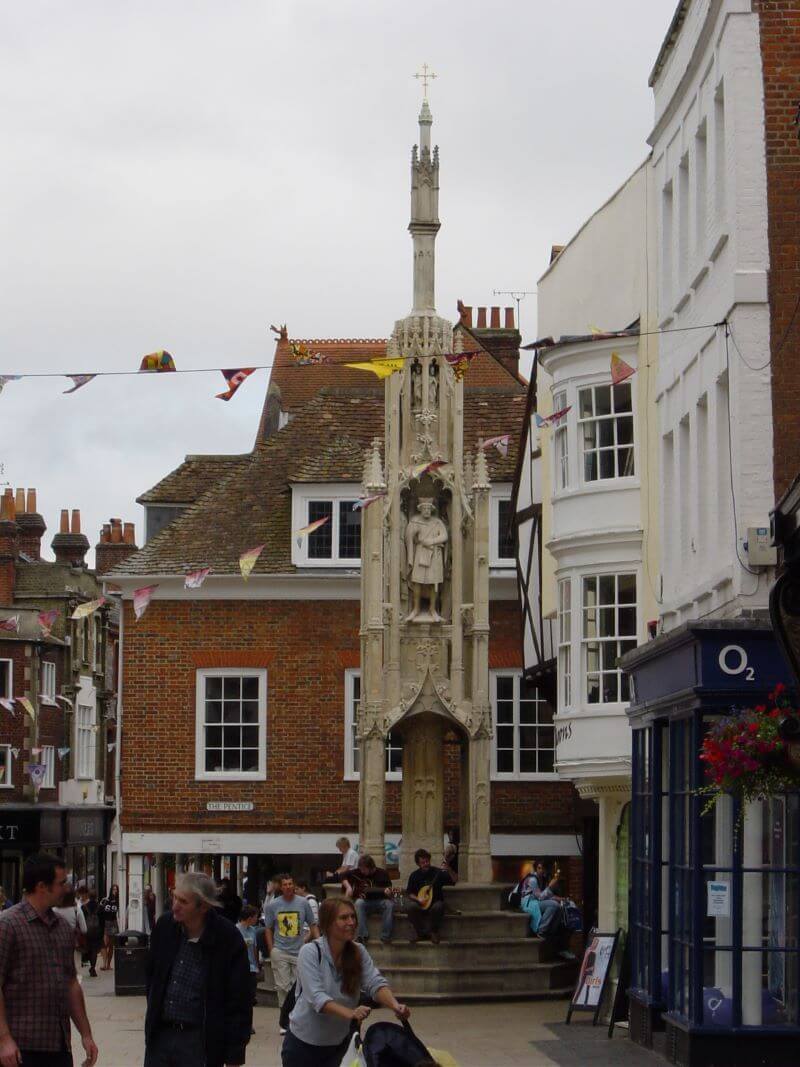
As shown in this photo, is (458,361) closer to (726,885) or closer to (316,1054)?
(726,885)

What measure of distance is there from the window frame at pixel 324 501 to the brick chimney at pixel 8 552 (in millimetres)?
24535

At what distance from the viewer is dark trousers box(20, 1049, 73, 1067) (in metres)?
9.54

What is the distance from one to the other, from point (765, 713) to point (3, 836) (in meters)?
42.7

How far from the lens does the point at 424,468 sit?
93.2ft

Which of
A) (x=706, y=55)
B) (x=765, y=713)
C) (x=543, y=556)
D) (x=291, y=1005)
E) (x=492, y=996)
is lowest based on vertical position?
(x=492, y=996)

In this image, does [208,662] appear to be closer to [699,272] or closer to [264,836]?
[264,836]

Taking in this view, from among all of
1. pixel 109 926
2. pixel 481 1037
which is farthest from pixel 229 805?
pixel 481 1037

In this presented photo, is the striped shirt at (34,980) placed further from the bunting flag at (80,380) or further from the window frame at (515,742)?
the window frame at (515,742)

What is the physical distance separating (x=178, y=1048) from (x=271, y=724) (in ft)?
85.7

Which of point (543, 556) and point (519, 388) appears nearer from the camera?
point (543, 556)

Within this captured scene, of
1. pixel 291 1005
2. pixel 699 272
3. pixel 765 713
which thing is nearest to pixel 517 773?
pixel 699 272

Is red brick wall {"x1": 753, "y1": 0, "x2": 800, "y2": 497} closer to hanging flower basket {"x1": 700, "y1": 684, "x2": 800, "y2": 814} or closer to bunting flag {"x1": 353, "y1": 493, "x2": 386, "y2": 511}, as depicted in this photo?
hanging flower basket {"x1": 700, "y1": 684, "x2": 800, "y2": 814}

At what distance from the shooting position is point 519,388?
3959cm

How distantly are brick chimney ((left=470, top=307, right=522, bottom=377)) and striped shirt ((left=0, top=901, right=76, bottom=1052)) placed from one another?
32372 mm
